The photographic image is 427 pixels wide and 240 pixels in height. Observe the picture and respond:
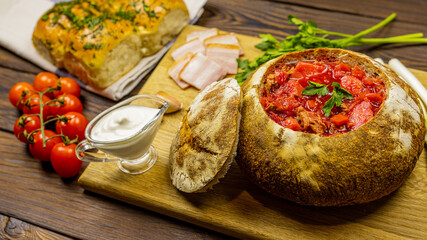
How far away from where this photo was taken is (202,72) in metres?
2.78

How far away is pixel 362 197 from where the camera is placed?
1773 millimetres

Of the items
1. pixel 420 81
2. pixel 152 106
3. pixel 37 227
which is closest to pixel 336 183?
pixel 152 106

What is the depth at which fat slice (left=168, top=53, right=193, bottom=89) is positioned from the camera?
2777 millimetres

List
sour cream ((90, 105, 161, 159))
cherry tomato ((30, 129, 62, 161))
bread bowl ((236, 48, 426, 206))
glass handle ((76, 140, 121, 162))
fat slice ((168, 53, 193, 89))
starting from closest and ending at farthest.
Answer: bread bowl ((236, 48, 426, 206)), sour cream ((90, 105, 161, 159)), glass handle ((76, 140, 121, 162)), cherry tomato ((30, 129, 62, 161)), fat slice ((168, 53, 193, 89))

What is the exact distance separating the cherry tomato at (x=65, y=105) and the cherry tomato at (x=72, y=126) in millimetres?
129

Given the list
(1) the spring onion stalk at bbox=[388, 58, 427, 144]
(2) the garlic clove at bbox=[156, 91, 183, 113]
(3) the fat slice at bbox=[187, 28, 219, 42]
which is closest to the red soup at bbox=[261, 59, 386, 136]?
(1) the spring onion stalk at bbox=[388, 58, 427, 144]

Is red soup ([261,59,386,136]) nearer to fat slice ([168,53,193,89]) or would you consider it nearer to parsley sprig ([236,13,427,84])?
parsley sprig ([236,13,427,84])

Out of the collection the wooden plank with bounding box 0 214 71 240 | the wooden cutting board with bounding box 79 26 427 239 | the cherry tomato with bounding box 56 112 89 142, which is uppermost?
the cherry tomato with bounding box 56 112 89 142

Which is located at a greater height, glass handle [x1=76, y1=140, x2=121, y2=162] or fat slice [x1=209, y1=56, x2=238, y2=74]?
fat slice [x1=209, y1=56, x2=238, y2=74]

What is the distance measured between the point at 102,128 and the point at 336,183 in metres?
1.28

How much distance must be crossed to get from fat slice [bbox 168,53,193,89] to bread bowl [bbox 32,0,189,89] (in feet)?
1.24

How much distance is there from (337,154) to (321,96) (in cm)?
33

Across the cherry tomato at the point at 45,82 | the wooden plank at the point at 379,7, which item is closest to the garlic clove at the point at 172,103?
the cherry tomato at the point at 45,82

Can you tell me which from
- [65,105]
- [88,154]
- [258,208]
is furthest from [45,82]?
[258,208]
